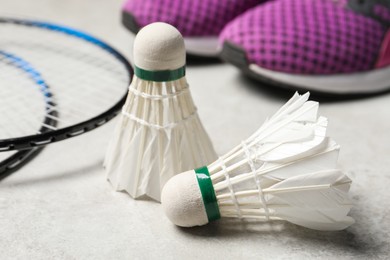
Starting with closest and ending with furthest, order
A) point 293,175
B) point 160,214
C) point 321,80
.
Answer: point 293,175 → point 160,214 → point 321,80

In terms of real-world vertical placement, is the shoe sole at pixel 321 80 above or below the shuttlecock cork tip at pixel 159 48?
below

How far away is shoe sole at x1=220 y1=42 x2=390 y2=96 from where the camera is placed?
4.21 feet

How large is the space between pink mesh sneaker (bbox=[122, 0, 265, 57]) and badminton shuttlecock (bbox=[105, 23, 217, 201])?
0.55 m

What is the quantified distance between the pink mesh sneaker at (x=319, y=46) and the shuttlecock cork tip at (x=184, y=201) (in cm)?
51

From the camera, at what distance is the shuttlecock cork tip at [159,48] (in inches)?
33.3

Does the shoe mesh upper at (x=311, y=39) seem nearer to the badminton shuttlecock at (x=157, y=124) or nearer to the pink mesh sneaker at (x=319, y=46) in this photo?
the pink mesh sneaker at (x=319, y=46)

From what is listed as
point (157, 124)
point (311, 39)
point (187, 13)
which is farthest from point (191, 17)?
point (157, 124)

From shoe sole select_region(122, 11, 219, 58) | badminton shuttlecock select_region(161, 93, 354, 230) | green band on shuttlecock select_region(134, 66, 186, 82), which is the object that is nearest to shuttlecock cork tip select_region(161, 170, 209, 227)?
badminton shuttlecock select_region(161, 93, 354, 230)

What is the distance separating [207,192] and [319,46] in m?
0.58

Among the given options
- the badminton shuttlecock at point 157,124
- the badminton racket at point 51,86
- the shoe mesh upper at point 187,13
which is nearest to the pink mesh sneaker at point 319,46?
the shoe mesh upper at point 187,13

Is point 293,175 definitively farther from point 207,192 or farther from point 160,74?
point 160,74

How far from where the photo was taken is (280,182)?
0.81m

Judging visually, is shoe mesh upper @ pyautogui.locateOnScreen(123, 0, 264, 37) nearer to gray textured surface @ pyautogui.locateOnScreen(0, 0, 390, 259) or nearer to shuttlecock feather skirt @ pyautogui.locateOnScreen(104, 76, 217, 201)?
gray textured surface @ pyautogui.locateOnScreen(0, 0, 390, 259)

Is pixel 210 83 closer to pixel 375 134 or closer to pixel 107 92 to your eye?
pixel 107 92
